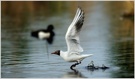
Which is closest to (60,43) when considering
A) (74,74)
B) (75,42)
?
(75,42)

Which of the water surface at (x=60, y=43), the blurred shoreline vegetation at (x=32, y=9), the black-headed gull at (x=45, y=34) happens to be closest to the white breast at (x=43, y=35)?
the black-headed gull at (x=45, y=34)

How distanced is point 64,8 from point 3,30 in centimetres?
1029

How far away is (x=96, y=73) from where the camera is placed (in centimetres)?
1370

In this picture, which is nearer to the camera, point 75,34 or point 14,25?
point 75,34

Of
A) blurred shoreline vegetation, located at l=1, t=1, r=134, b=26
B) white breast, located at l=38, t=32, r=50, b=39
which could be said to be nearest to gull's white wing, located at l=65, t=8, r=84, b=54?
white breast, located at l=38, t=32, r=50, b=39

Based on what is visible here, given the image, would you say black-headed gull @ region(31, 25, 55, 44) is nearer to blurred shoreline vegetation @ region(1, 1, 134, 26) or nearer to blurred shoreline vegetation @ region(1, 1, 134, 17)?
blurred shoreline vegetation @ region(1, 1, 134, 26)

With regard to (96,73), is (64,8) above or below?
above

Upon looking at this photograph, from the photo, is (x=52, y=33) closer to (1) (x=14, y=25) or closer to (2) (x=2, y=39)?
(2) (x=2, y=39)

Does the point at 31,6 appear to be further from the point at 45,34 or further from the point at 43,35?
the point at 43,35

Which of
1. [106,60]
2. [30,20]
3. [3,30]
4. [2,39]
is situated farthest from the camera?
[30,20]

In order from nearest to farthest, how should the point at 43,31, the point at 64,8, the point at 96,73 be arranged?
the point at 96,73 < the point at 43,31 < the point at 64,8

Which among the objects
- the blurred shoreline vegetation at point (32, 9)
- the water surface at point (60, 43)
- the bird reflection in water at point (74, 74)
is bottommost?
the bird reflection in water at point (74, 74)

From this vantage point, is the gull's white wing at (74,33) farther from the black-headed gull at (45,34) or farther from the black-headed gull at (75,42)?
the black-headed gull at (45,34)

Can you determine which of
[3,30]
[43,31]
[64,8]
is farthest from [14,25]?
[64,8]
